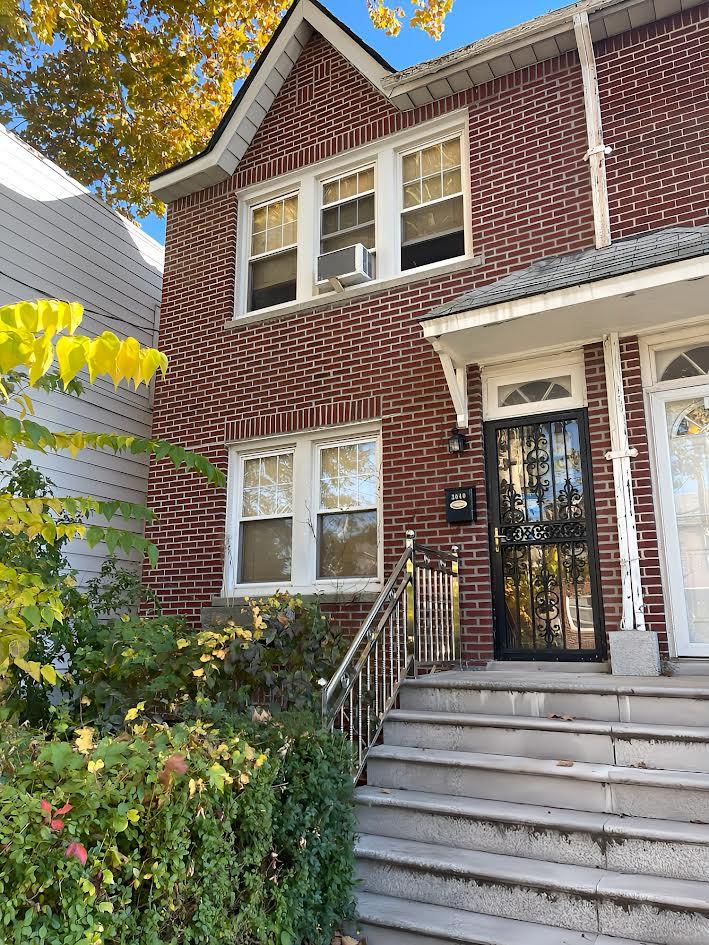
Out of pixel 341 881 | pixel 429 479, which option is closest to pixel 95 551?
pixel 429 479

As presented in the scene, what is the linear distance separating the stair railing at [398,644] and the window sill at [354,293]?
2.76 metres

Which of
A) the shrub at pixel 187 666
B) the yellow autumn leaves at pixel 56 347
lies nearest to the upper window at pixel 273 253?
the shrub at pixel 187 666

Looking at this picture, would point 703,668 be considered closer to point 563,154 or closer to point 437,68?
point 563,154

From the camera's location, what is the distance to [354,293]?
760cm

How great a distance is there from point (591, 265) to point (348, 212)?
3393 millimetres

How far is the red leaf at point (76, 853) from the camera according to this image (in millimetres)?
2206

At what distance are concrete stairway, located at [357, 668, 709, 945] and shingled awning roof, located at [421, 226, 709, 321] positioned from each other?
→ 286 centimetres

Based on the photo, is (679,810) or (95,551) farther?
(95,551)

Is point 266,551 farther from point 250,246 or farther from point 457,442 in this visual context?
point 250,246

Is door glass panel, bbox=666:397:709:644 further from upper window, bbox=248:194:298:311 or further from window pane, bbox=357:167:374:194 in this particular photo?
upper window, bbox=248:194:298:311

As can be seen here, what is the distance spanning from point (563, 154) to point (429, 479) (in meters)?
3.26

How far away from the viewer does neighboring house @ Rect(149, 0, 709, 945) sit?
3.93 meters

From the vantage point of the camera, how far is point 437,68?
716 centimetres

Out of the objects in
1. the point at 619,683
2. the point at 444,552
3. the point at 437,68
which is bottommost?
the point at 619,683
